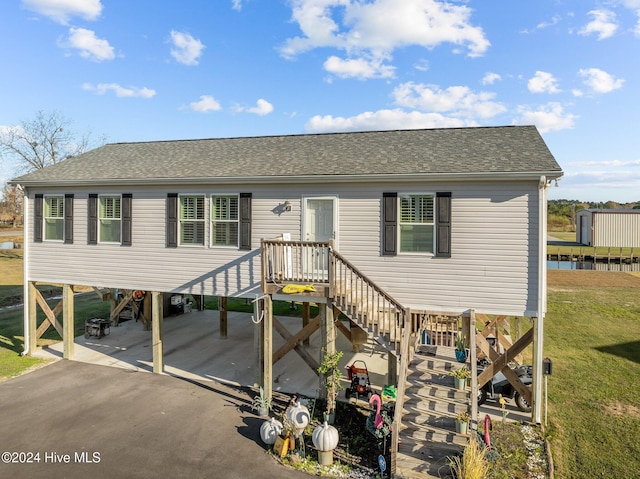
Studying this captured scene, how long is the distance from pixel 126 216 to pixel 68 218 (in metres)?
2.25

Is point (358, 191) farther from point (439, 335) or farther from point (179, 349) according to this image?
point (179, 349)

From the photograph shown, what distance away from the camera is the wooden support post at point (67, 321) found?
13.2m

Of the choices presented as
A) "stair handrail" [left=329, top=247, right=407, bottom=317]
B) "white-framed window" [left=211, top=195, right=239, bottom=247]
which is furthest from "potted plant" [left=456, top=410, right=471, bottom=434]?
"white-framed window" [left=211, top=195, right=239, bottom=247]

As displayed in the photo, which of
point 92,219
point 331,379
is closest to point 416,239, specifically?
point 331,379

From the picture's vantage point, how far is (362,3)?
14.4 meters

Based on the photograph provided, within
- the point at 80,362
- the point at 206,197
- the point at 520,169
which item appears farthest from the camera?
the point at 80,362

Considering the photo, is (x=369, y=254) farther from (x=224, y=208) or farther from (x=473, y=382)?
(x=224, y=208)

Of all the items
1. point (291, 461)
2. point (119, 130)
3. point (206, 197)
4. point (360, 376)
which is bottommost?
point (291, 461)

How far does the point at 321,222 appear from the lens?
34.6 ft

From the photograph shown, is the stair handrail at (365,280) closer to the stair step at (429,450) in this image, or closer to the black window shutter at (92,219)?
the stair step at (429,450)

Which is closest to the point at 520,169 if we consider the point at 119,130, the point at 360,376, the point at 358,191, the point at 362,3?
the point at 358,191

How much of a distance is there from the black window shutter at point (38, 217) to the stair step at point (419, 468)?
1289 centimetres

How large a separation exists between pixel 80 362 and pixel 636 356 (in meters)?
18.4

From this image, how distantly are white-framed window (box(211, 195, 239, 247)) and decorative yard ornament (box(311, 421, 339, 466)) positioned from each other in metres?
5.60
